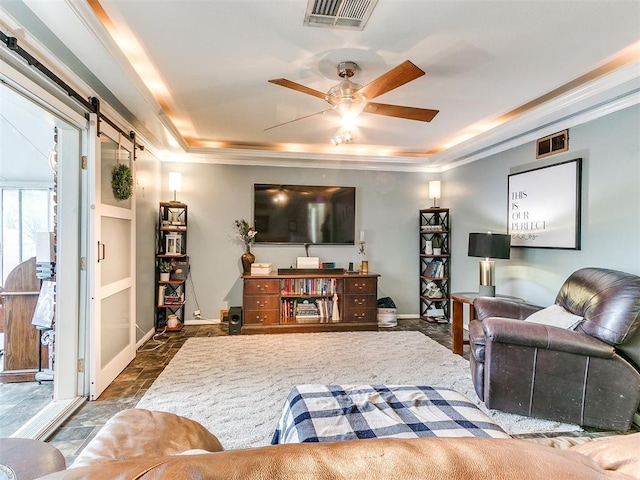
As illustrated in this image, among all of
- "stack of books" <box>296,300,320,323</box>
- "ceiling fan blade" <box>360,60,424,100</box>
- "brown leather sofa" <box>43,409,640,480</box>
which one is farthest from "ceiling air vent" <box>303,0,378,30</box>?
"stack of books" <box>296,300,320,323</box>

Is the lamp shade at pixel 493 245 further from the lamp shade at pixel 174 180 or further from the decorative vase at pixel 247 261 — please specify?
the lamp shade at pixel 174 180

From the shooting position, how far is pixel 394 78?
207 cm

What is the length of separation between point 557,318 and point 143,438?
2.72 m

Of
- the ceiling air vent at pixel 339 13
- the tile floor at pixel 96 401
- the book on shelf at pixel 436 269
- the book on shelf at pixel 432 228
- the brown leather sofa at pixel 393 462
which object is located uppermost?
the ceiling air vent at pixel 339 13

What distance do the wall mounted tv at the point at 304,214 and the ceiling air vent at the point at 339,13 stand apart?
3.00 m

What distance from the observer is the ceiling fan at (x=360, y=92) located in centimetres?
207

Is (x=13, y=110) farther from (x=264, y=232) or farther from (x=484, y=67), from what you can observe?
(x=484, y=67)

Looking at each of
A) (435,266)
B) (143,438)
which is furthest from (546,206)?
(143,438)

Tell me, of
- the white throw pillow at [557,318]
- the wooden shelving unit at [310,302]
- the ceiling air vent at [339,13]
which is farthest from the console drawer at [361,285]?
the ceiling air vent at [339,13]

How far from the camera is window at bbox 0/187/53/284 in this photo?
4945 mm

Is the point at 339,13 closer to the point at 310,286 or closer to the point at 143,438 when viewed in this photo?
the point at 143,438

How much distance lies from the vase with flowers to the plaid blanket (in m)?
3.18

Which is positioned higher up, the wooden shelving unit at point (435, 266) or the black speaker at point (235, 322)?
the wooden shelving unit at point (435, 266)

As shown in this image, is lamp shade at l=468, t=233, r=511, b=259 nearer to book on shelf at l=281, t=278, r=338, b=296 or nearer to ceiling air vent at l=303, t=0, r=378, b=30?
book on shelf at l=281, t=278, r=338, b=296
